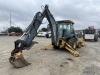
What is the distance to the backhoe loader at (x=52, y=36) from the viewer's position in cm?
1045

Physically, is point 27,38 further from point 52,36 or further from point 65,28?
point 65,28

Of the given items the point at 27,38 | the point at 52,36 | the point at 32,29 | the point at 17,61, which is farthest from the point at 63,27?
the point at 17,61

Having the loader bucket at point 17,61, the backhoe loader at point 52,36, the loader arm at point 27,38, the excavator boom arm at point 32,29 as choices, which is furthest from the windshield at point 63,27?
the loader bucket at point 17,61

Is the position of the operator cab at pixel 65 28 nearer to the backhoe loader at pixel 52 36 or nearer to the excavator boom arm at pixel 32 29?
the backhoe loader at pixel 52 36

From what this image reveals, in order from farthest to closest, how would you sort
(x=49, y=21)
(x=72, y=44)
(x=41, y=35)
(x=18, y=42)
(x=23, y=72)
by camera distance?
(x=41, y=35), (x=72, y=44), (x=49, y=21), (x=18, y=42), (x=23, y=72)

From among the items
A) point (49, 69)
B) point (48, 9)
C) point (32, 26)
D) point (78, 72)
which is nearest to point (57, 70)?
point (49, 69)

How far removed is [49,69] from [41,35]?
1386 inches

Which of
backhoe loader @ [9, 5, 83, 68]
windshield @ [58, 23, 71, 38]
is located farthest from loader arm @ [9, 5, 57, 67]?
windshield @ [58, 23, 71, 38]

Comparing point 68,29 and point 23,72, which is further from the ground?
point 68,29

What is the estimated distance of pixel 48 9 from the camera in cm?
1360

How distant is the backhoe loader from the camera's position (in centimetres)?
1045

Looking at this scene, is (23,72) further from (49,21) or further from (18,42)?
(49,21)

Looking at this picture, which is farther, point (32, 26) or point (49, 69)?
point (32, 26)

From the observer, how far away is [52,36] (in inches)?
623
